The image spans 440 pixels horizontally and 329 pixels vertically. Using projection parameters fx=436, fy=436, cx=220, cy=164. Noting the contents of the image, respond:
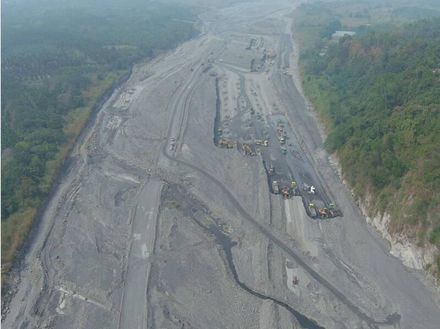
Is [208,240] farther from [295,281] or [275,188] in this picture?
[275,188]

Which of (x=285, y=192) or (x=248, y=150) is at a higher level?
(x=285, y=192)

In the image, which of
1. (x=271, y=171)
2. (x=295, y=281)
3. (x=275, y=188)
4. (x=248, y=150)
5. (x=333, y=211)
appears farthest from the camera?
(x=248, y=150)

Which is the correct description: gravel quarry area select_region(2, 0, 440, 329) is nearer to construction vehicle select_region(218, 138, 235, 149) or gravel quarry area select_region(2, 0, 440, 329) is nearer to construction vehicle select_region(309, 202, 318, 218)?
construction vehicle select_region(309, 202, 318, 218)

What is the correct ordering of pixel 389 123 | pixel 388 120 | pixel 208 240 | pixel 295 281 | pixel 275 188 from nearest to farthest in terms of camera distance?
pixel 295 281 < pixel 208 240 < pixel 275 188 < pixel 389 123 < pixel 388 120

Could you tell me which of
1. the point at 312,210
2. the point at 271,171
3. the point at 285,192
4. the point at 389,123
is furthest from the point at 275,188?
the point at 389,123

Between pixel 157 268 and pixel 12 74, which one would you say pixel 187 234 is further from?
pixel 12 74

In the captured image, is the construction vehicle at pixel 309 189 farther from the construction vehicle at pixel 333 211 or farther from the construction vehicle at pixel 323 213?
the construction vehicle at pixel 323 213

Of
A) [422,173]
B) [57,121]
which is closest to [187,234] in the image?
[422,173]

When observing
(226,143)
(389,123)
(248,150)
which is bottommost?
(226,143)
